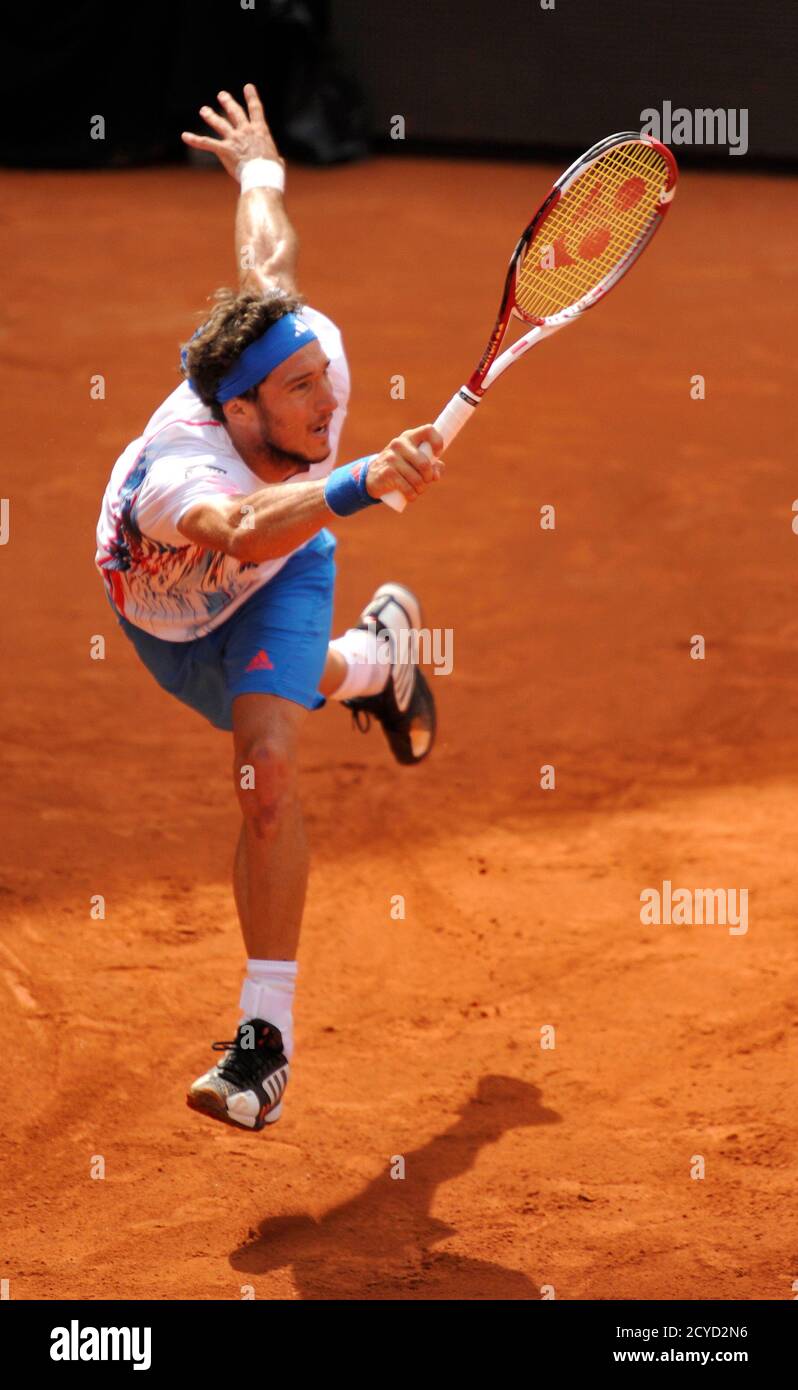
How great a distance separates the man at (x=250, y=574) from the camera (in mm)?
3201

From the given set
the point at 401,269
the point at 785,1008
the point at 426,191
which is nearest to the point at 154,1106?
the point at 785,1008

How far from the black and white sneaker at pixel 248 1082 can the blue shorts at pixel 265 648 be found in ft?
2.34

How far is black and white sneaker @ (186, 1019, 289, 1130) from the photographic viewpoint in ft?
10.4

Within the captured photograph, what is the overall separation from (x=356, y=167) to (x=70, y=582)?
6753 millimetres

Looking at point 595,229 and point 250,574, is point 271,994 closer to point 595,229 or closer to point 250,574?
point 250,574

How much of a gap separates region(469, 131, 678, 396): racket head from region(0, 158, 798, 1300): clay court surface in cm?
161

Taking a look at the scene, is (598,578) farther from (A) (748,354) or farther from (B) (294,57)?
(B) (294,57)

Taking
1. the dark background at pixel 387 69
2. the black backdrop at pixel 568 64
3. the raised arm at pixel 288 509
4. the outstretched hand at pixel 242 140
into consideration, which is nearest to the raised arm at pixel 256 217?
the outstretched hand at pixel 242 140

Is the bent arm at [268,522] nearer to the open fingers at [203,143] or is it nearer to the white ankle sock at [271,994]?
the white ankle sock at [271,994]

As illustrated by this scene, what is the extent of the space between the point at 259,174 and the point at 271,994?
2.19 meters

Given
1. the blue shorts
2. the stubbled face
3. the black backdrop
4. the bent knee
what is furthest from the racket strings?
the black backdrop

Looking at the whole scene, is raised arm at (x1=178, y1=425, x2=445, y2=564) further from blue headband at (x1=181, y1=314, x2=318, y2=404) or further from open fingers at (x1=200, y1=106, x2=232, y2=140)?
open fingers at (x1=200, y1=106, x2=232, y2=140)

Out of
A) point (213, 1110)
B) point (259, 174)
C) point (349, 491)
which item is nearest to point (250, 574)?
point (349, 491)

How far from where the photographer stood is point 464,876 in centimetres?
451
